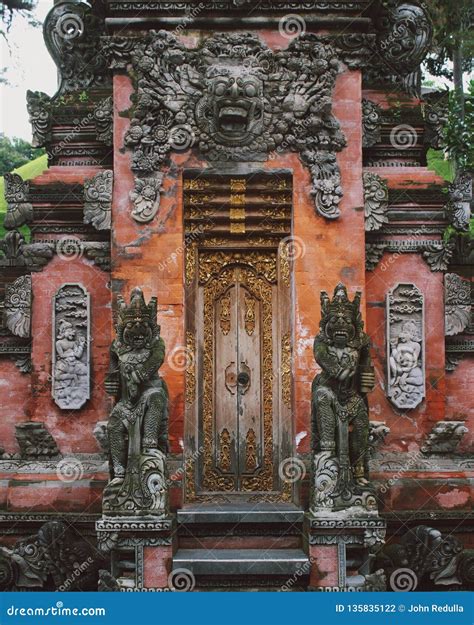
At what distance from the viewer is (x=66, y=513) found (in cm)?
1035

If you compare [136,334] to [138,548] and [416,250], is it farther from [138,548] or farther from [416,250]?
[416,250]

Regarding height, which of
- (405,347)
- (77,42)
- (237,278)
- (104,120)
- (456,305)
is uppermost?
(77,42)

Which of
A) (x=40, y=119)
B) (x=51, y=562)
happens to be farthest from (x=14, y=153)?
(x=51, y=562)

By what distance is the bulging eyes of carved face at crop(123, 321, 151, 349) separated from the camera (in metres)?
9.03

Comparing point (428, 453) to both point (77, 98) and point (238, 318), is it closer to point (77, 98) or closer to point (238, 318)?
point (238, 318)

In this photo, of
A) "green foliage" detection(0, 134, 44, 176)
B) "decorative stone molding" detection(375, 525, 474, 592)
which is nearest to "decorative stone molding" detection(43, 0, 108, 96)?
"decorative stone molding" detection(375, 525, 474, 592)

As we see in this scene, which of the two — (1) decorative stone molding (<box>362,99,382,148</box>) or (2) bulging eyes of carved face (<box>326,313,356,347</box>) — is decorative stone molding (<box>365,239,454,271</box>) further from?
(2) bulging eyes of carved face (<box>326,313,356,347</box>)

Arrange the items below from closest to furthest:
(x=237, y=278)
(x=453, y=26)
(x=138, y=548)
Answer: (x=138, y=548), (x=237, y=278), (x=453, y=26)

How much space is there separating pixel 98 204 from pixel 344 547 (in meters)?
4.88

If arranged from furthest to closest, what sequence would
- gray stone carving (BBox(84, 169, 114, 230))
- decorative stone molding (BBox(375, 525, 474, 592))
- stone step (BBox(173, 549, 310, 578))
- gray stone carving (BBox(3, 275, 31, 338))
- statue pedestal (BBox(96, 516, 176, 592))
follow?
1. gray stone carving (BBox(3, 275, 31, 338))
2. gray stone carving (BBox(84, 169, 114, 230))
3. decorative stone molding (BBox(375, 525, 474, 592))
4. stone step (BBox(173, 549, 310, 578))
5. statue pedestal (BBox(96, 516, 176, 592))

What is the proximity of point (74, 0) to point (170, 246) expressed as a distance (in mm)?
3861

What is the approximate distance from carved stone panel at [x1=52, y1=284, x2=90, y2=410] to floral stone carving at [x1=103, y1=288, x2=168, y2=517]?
5.80 ft

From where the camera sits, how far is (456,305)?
11062 millimetres

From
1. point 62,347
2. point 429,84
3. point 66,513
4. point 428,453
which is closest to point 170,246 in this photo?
point 62,347
